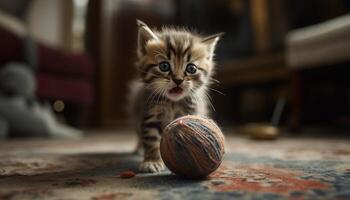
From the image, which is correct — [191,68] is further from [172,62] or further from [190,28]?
[190,28]

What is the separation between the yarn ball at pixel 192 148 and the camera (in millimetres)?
866

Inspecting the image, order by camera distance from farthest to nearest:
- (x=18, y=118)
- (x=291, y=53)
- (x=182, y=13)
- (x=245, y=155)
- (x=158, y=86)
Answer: (x=182, y=13) → (x=291, y=53) → (x=18, y=118) → (x=245, y=155) → (x=158, y=86)

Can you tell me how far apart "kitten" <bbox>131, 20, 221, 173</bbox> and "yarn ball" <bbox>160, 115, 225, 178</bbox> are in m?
0.16

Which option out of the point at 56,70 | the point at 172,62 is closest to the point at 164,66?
the point at 172,62

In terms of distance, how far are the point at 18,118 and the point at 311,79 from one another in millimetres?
2010

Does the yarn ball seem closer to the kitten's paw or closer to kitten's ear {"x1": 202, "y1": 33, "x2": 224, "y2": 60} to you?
the kitten's paw

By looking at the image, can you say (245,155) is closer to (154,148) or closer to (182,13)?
(154,148)

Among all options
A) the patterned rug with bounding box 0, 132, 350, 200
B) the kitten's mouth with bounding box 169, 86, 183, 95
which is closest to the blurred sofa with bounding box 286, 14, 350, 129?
the patterned rug with bounding box 0, 132, 350, 200

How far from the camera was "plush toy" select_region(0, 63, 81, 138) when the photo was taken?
2.19 m

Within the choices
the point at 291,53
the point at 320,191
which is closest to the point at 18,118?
the point at 291,53

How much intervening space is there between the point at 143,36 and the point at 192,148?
0.45m

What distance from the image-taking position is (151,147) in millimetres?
1128

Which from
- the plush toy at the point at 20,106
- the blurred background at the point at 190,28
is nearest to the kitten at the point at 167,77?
the plush toy at the point at 20,106

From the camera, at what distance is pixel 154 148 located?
1124 mm
